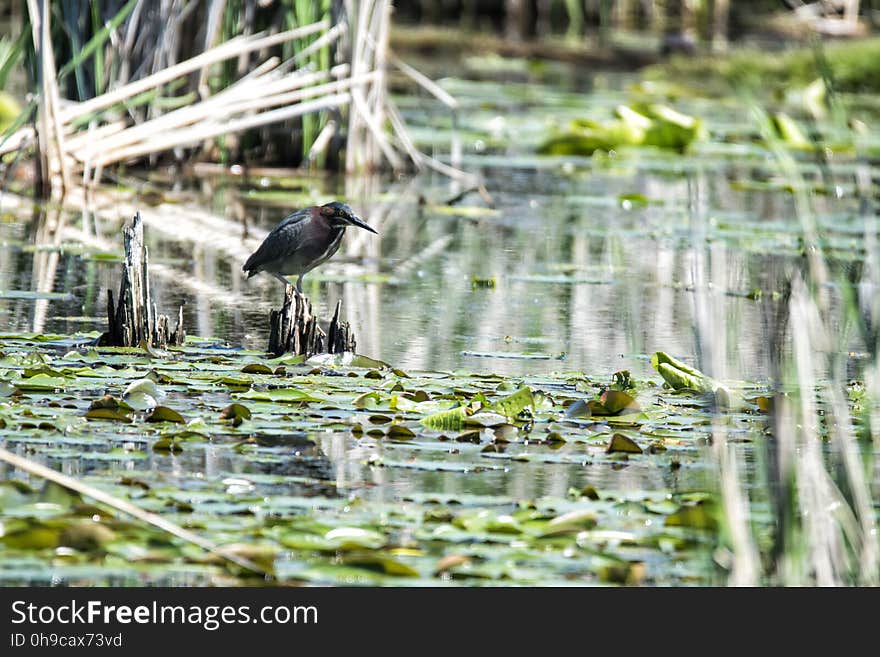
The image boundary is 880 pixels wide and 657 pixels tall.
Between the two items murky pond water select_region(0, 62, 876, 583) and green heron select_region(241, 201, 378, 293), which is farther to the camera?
green heron select_region(241, 201, 378, 293)

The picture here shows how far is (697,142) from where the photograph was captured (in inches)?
574

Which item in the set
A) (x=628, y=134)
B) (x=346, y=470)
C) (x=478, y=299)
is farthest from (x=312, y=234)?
(x=628, y=134)

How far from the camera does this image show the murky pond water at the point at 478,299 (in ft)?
14.9

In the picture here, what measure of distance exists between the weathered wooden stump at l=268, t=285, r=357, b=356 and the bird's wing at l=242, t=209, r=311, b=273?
0.46 m

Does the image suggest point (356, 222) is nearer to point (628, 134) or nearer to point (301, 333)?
point (301, 333)

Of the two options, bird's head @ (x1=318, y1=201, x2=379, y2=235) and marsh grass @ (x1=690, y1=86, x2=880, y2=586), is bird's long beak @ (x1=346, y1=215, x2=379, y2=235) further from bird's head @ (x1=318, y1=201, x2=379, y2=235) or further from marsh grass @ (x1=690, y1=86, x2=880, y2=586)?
marsh grass @ (x1=690, y1=86, x2=880, y2=586)

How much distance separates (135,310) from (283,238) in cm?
79

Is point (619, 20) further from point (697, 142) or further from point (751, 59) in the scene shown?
point (697, 142)

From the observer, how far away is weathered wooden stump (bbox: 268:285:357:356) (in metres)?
6.25

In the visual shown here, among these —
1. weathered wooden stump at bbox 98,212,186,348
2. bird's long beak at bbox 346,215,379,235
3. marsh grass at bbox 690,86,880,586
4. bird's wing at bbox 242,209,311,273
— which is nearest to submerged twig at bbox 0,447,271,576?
marsh grass at bbox 690,86,880,586

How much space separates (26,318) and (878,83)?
45.4 ft

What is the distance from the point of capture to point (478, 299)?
8016 millimetres

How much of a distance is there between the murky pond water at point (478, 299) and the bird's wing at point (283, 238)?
0.35 metres

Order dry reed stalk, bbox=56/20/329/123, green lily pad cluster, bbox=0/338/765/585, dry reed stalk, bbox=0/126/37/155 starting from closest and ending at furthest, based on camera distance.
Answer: green lily pad cluster, bbox=0/338/765/585 < dry reed stalk, bbox=0/126/37/155 < dry reed stalk, bbox=56/20/329/123
